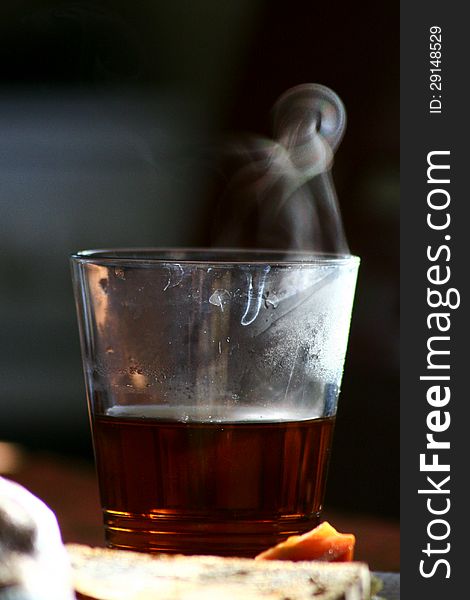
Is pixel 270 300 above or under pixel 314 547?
above

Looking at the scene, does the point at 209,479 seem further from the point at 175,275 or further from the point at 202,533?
the point at 175,275

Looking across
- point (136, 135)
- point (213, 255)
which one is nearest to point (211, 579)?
point (213, 255)

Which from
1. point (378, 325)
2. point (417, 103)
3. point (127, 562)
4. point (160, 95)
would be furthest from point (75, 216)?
point (127, 562)

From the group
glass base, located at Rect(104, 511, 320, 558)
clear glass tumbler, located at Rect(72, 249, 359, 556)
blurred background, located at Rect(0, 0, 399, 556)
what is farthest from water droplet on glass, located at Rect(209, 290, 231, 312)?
blurred background, located at Rect(0, 0, 399, 556)

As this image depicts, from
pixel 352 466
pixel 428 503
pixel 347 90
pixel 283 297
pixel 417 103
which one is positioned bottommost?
pixel 352 466

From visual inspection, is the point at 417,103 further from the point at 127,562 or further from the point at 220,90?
the point at 220,90

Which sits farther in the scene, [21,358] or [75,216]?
[75,216]
